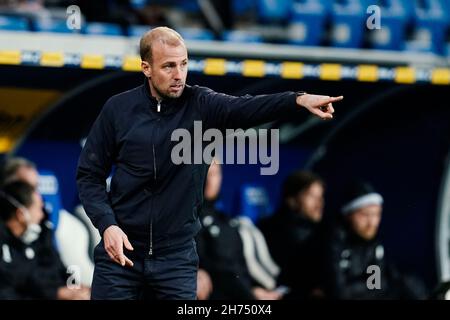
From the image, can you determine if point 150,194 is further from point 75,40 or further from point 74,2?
point 74,2

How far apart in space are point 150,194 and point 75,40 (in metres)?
2.41

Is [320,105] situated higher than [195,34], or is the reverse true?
[195,34]

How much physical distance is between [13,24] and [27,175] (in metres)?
0.96

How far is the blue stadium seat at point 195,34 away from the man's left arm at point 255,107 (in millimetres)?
2782

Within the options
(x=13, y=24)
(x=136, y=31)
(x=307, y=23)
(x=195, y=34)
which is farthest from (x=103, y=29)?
(x=307, y=23)

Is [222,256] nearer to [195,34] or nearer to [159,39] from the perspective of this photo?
[195,34]

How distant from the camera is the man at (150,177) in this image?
5.34 m

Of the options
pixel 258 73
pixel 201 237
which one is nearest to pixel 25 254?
pixel 201 237

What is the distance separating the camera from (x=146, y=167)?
5.36 m

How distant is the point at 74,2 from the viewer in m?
8.17

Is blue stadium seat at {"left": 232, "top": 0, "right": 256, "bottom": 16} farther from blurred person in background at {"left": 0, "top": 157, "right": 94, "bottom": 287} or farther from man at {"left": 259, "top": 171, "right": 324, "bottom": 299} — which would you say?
blurred person in background at {"left": 0, "top": 157, "right": 94, "bottom": 287}

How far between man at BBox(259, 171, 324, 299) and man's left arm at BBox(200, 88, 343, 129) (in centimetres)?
352

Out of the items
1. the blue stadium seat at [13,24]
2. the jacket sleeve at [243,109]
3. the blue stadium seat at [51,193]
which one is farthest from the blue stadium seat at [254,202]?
the jacket sleeve at [243,109]

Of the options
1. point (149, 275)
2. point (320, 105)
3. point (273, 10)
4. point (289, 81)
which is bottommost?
point (149, 275)
